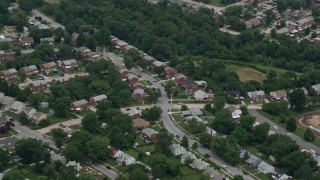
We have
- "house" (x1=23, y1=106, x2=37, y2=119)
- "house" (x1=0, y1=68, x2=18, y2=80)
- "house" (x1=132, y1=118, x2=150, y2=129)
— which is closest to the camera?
"house" (x1=132, y1=118, x2=150, y2=129)

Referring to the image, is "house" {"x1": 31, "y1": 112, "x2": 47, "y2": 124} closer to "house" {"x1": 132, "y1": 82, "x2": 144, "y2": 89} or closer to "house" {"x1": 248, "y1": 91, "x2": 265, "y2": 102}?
"house" {"x1": 132, "y1": 82, "x2": 144, "y2": 89}

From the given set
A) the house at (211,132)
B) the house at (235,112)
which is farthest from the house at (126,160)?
the house at (235,112)

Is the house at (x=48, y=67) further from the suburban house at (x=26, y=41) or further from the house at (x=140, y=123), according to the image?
the house at (x=140, y=123)

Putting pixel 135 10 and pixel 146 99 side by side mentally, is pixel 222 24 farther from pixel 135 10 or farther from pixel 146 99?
pixel 146 99

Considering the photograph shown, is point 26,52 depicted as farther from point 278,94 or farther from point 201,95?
point 278,94

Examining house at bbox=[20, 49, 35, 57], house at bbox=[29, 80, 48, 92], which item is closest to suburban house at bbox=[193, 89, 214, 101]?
house at bbox=[29, 80, 48, 92]

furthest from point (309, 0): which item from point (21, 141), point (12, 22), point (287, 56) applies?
point (21, 141)
